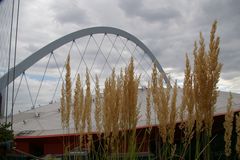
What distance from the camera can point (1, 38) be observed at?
32.1 ft

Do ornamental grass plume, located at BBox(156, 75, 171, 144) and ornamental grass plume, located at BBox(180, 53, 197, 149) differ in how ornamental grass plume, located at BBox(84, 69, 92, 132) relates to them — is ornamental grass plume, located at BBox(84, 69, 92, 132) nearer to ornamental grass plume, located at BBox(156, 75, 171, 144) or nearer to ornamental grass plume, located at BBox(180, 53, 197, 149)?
ornamental grass plume, located at BBox(156, 75, 171, 144)

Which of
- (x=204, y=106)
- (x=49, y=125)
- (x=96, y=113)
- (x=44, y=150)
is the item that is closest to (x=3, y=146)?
(x=96, y=113)

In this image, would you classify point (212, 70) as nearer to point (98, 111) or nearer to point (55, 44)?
point (98, 111)

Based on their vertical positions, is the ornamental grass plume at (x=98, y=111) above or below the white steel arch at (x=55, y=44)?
below

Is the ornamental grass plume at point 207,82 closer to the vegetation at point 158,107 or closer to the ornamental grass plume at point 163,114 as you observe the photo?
the vegetation at point 158,107

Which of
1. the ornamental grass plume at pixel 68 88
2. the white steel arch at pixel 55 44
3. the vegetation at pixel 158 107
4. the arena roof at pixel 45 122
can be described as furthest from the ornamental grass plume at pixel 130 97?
the white steel arch at pixel 55 44

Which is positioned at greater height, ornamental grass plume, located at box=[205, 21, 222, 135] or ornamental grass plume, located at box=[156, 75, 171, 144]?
ornamental grass plume, located at box=[205, 21, 222, 135]

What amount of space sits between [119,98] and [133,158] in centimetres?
56

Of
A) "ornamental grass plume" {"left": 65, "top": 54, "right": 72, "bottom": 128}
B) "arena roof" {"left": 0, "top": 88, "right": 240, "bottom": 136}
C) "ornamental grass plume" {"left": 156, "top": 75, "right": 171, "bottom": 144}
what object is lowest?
"arena roof" {"left": 0, "top": 88, "right": 240, "bottom": 136}

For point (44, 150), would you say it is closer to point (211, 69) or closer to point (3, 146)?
point (3, 146)

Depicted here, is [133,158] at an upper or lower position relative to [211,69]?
lower

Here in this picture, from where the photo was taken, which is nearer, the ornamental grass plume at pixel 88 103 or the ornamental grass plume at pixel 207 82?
the ornamental grass plume at pixel 207 82

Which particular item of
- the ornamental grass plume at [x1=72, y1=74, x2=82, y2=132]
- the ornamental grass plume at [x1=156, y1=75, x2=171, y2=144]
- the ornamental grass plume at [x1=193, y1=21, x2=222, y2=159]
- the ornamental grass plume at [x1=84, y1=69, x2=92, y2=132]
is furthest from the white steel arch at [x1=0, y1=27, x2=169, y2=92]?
the ornamental grass plume at [x1=193, y1=21, x2=222, y2=159]

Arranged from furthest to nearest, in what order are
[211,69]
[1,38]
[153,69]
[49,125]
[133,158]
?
[49,125], [1,38], [153,69], [133,158], [211,69]
